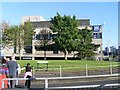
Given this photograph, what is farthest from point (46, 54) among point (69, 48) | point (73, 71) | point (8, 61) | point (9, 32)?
point (8, 61)

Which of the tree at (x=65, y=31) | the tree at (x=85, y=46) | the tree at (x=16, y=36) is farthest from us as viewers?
the tree at (x=85, y=46)

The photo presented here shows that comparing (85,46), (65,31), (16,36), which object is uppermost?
(65,31)

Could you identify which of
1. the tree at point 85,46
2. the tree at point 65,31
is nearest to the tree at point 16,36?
the tree at point 65,31

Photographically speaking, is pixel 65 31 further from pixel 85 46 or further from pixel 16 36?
pixel 16 36

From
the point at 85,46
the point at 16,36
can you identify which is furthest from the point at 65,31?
the point at 16,36

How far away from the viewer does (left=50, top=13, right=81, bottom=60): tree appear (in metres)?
77.3

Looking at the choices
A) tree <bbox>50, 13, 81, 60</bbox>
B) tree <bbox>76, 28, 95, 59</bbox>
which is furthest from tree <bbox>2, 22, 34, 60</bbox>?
tree <bbox>76, 28, 95, 59</bbox>

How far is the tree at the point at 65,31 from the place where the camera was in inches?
3044

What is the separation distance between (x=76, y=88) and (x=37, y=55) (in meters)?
89.1

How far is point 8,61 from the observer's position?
15.7 m

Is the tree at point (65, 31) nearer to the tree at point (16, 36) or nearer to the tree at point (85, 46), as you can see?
the tree at point (85, 46)

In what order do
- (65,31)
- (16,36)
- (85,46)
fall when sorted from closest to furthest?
(16,36)
(65,31)
(85,46)

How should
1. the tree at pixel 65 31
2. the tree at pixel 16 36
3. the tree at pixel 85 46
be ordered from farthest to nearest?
the tree at pixel 85 46, the tree at pixel 65 31, the tree at pixel 16 36

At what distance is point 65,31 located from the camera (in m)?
77.8
